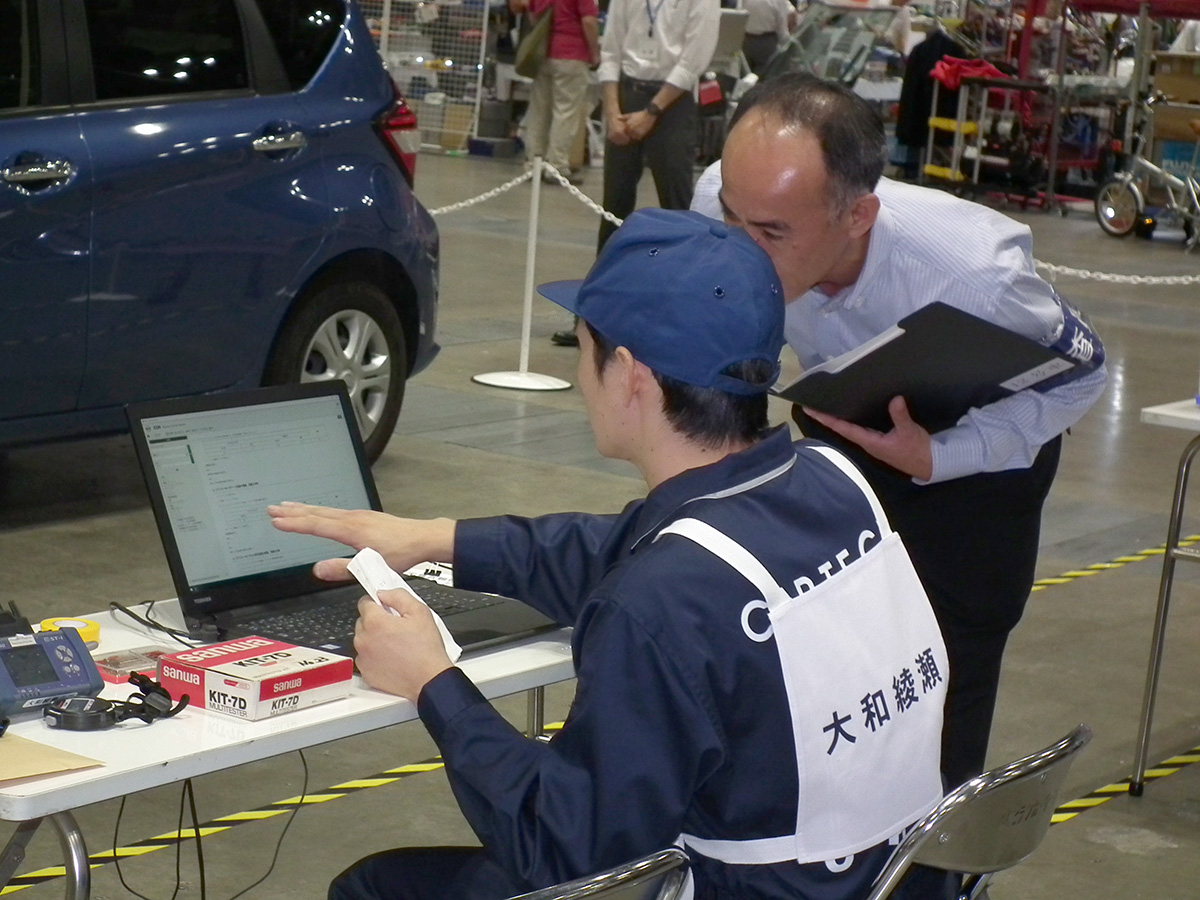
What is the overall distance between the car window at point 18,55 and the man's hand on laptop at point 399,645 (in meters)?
3.10

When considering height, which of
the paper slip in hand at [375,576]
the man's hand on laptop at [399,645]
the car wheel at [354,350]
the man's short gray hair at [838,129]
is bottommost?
the car wheel at [354,350]

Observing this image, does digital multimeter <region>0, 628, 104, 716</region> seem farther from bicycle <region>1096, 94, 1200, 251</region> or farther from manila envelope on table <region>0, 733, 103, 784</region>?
bicycle <region>1096, 94, 1200, 251</region>

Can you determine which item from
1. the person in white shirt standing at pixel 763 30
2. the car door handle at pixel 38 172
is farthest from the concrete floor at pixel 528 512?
the person in white shirt standing at pixel 763 30

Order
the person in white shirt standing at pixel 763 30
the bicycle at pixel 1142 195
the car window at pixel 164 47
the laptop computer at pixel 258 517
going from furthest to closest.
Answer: the person in white shirt standing at pixel 763 30 < the bicycle at pixel 1142 195 < the car window at pixel 164 47 < the laptop computer at pixel 258 517

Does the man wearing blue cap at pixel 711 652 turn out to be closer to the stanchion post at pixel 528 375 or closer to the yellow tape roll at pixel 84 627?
the yellow tape roll at pixel 84 627

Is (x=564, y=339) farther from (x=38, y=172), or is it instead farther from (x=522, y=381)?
(x=38, y=172)

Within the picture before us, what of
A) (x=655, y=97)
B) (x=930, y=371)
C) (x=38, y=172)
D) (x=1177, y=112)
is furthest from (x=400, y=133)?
(x=1177, y=112)

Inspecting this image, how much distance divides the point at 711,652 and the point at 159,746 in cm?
61

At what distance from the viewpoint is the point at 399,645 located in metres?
1.93

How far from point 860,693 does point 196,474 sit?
1039 mm

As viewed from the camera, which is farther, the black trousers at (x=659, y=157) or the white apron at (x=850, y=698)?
the black trousers at (x=659, y=157)

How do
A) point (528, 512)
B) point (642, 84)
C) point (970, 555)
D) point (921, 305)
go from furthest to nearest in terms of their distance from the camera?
1. point (642, 84)
2. point (528, 512)
3. point (970, 555)
4. point (921, 305)

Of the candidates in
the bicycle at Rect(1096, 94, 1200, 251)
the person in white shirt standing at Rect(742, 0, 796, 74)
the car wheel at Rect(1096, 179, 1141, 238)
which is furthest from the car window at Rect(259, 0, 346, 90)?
the person in white shirt standing at Rect(742, 0, 796, 74)

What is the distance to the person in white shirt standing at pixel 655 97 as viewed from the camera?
805 cm
